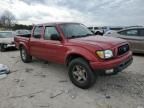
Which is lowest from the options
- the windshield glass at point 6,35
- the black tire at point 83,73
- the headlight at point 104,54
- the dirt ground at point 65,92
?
the dirt ground at point 65,92

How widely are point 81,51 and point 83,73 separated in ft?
1.98

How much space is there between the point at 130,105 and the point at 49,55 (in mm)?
3098

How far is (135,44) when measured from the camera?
8523mm

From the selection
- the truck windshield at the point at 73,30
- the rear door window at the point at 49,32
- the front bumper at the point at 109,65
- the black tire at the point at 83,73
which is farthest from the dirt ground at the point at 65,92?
the truck windshield at the point at 73,30

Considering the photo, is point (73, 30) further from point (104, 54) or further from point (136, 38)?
point (136, 38)

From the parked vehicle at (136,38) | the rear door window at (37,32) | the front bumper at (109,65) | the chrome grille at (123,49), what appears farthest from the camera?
the parked vehicle at (136,38)

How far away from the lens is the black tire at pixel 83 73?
172 inches

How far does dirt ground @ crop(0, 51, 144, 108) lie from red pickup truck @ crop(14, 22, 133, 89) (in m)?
0.41

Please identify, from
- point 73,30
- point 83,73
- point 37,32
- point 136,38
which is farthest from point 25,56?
point 136,38

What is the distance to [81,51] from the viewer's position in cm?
449

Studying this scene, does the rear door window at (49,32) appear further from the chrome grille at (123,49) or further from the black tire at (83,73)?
the chrome grille at (123,49)

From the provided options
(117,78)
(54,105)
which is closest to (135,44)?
(117,78)

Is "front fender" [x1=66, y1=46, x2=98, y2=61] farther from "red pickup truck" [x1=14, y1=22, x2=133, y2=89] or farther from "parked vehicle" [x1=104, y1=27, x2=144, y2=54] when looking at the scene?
"parked vehicle" [x1=104, y1=27, x2=144, y2=54]

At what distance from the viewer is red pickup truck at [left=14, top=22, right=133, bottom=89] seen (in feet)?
13.8
